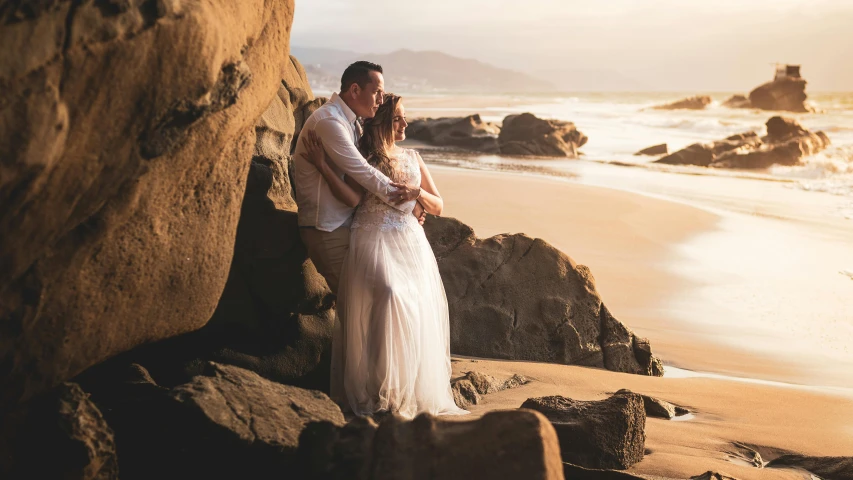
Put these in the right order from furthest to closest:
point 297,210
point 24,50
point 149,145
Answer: point 297,210, point 149,145, point 24,50

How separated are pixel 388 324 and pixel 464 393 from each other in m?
0.89

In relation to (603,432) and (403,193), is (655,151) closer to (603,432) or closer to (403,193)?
(403,193)

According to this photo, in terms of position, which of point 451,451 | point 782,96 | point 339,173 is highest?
point 782,96

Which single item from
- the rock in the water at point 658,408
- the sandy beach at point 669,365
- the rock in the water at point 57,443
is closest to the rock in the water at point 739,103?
the sandy beach at point 669,365

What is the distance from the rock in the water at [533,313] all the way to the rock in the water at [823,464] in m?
1.82

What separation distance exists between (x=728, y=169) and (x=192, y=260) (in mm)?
21016

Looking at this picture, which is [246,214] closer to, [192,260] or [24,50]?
[192,260]

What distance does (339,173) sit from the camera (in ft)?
17.1

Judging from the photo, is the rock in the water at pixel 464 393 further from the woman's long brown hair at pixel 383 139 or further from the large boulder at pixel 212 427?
the large boulder at pixel 212 427

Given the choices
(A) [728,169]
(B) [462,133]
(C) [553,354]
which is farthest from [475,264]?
(B) [462,133]

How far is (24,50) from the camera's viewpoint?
2.81 m

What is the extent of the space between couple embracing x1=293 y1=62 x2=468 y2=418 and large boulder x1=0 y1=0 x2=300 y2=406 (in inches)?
42.3

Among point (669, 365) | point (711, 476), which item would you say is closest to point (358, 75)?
point (711, 476)

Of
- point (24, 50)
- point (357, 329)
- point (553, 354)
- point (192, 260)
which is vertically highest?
point (24, 50)
